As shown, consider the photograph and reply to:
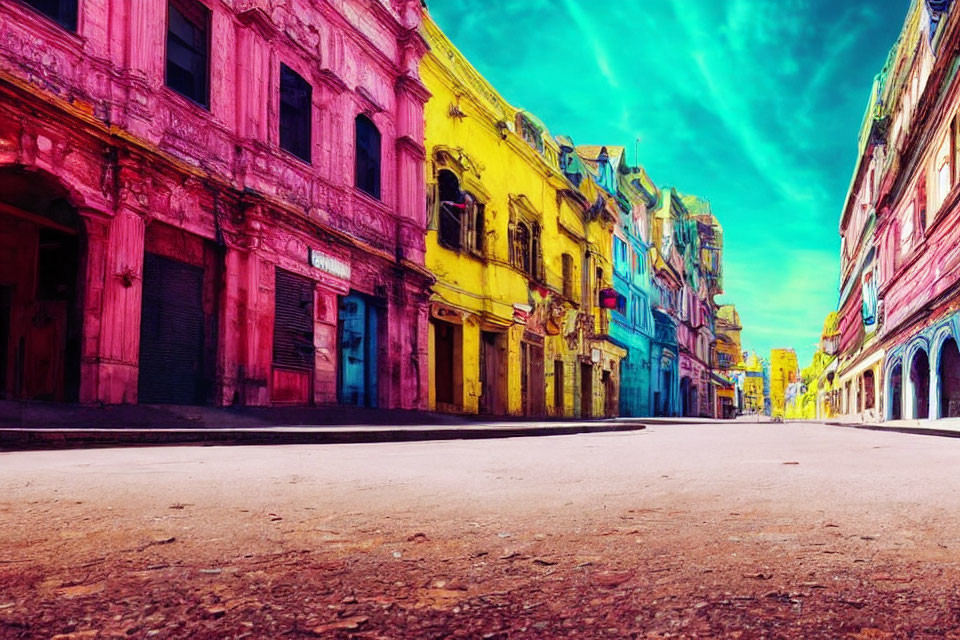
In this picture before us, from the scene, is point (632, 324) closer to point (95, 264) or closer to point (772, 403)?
point (95, 264)

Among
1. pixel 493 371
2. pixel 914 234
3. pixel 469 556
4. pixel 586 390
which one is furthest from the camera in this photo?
pixel 586 390

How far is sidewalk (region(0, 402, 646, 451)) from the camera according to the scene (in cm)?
617

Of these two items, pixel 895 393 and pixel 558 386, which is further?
pixel 558 386

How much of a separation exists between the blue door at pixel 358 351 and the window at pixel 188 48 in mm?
4704

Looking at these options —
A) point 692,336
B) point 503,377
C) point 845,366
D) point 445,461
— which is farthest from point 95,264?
point 692,336

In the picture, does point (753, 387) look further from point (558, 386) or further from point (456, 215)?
point (456, 215)

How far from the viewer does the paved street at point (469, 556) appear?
4.89 ft

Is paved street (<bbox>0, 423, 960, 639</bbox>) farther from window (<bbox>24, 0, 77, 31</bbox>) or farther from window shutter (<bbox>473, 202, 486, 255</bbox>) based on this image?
window shutter (<bbox>473, 202, 486, 255</bbox>)

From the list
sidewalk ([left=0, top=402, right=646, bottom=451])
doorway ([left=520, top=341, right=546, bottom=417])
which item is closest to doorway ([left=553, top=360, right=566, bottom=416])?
doorway ([left=520, top=341, right=546, bottom=417])

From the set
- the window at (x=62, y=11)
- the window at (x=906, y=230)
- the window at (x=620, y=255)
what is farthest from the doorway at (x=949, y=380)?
the window at (x=62, y=11)

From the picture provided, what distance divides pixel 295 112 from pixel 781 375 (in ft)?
442

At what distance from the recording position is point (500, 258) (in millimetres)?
20688

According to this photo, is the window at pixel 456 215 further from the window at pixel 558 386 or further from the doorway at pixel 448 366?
the window at pixel 558 386

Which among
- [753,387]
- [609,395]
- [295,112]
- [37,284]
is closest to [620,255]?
[609,395]
